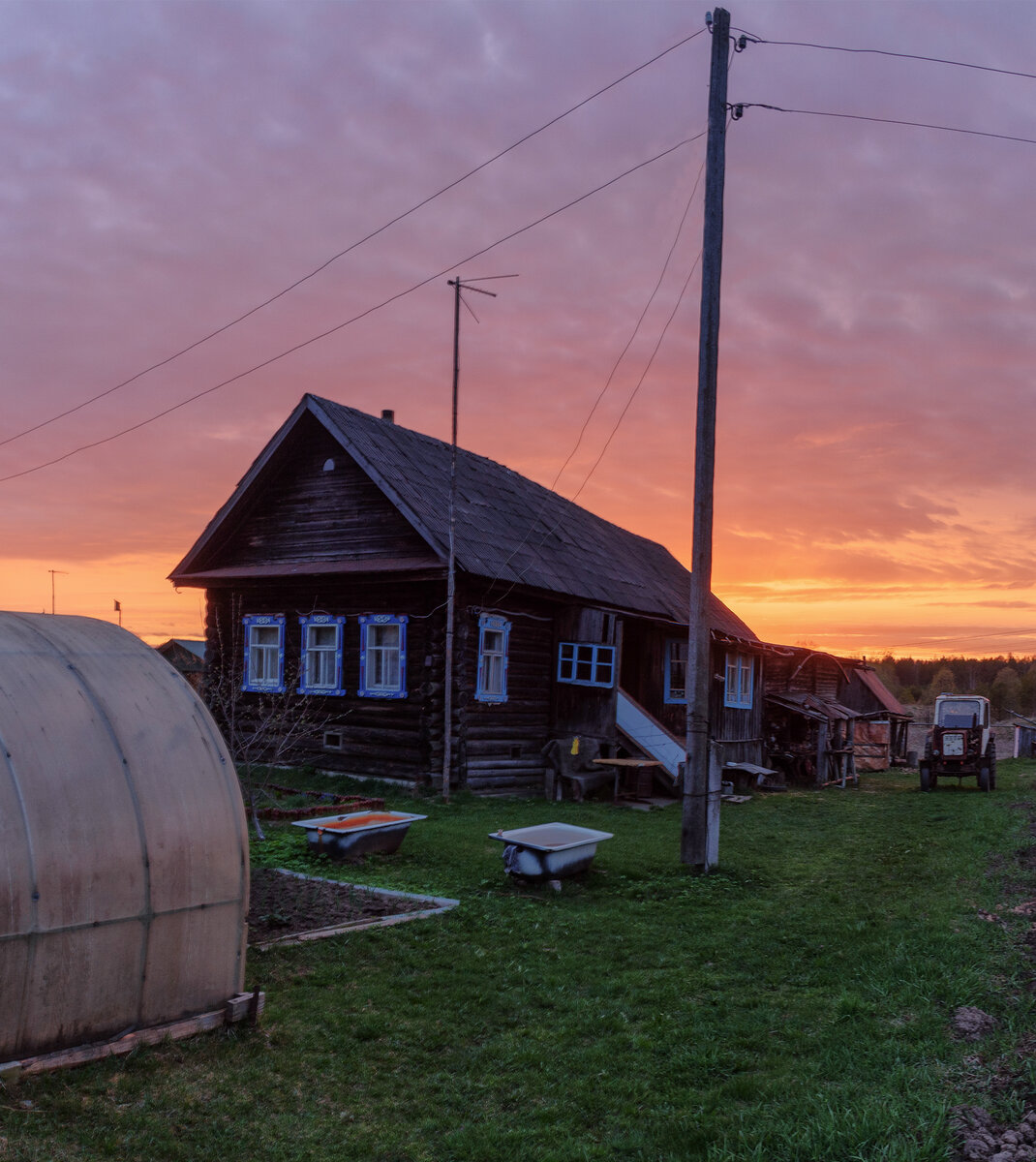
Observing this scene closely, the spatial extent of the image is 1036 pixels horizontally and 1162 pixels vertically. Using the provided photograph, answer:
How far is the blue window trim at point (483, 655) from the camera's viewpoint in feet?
58.4

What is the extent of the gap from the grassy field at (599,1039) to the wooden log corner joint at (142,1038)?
0.08m

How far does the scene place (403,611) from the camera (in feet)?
58.9

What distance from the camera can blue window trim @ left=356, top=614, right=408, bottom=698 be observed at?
17688 mm

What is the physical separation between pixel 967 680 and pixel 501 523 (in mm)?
85717

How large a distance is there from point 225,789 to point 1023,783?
22.7 meters

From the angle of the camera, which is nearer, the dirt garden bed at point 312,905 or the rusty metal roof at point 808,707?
the dirt garden bed at point 312,905

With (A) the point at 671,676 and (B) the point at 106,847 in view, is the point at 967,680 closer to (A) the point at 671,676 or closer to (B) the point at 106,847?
(A) the point at 671,676

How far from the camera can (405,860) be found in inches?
437

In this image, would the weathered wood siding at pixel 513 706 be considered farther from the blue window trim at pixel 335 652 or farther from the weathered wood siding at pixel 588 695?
A: the blue window trim at pixel 335 652

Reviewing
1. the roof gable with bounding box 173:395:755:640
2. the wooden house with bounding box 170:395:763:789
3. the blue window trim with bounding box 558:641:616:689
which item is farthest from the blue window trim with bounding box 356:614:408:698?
the blue window trim with bounding box 558:641:616:689

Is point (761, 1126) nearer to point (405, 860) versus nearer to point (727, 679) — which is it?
point (405, 860)

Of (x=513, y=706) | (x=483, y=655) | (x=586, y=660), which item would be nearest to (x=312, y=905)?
(x=483, y=655)

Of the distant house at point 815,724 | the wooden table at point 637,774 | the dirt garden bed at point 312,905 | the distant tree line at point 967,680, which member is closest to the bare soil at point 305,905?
the dirt garden bed at point 312,905

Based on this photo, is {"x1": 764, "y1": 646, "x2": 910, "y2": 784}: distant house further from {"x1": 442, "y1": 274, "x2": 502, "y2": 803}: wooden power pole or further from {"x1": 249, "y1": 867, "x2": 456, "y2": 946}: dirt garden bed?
{"x1": 249, "y1": 867, "x2": 456, "y2": 946}: dirt garden bed
